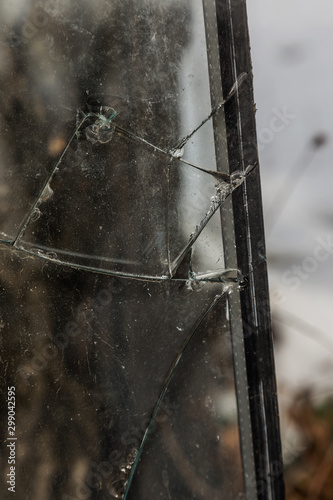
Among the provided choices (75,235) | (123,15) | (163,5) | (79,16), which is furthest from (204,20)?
(75,235)

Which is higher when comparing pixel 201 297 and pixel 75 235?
pixel 75 235

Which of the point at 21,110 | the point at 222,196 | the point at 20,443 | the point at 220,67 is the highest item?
the point at 220,67

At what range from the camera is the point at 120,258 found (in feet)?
4.52

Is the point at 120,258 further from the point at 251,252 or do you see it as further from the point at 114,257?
the point at 251,252

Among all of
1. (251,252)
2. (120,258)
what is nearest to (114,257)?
(120,258)

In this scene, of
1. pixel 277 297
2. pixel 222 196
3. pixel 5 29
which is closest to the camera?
pixel 5 29

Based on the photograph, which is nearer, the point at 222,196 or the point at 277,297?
the point at 222,196

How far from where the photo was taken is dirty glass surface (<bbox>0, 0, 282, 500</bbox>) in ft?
4.31

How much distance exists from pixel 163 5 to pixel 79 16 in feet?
0.84

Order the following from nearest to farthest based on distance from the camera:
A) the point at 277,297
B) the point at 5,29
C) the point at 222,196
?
the point at 5,29 < the point at 222,196 < the point at 277,297

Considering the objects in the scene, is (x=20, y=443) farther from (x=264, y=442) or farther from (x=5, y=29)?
(x=5, y=29)

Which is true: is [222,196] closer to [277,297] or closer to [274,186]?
[274,186]

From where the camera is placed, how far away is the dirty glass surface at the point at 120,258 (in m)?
1.31

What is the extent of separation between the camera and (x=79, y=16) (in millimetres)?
1313
